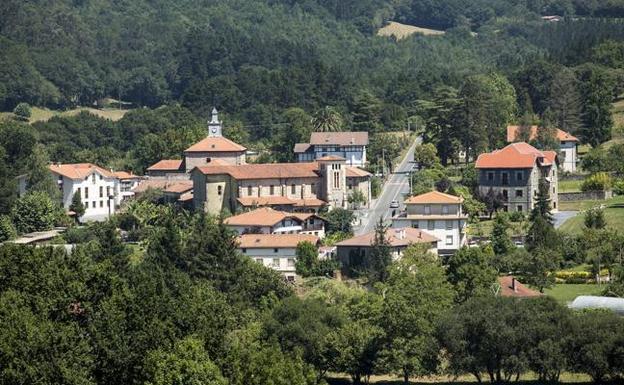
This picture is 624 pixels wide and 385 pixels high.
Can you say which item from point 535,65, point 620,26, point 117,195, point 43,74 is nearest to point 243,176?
point 117,195

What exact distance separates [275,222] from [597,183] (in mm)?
17107

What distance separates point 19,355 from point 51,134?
74760 millimetres

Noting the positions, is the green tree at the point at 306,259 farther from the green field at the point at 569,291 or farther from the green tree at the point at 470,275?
the green field at the point at 569,291

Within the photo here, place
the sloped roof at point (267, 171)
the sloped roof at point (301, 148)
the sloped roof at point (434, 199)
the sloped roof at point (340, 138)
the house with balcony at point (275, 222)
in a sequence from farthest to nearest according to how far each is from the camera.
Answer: the sloped roof at point (301, 148), the sloped roof at point (340, 138), the sloped roof at point (267, 171), the house with balcony at point (275, 222), the sloped roof at point (434, 199)

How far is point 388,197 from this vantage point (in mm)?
88500

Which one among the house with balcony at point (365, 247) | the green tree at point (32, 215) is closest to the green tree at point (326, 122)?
the green tree at point (32, 215)

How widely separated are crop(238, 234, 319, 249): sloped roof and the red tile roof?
12.2m

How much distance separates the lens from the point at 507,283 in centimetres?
6275

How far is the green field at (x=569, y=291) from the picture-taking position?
6192 centimetres

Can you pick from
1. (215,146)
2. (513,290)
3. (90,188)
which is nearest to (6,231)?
(90,188)

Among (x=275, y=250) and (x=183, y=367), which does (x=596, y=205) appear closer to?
(x=275, y=250)

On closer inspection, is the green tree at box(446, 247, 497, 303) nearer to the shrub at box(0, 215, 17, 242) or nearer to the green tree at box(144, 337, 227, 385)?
the green tree at box(144, 337, 227, 385)

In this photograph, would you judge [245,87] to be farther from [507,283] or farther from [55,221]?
[507,283]

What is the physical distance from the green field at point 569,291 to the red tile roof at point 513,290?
0.97 metres
